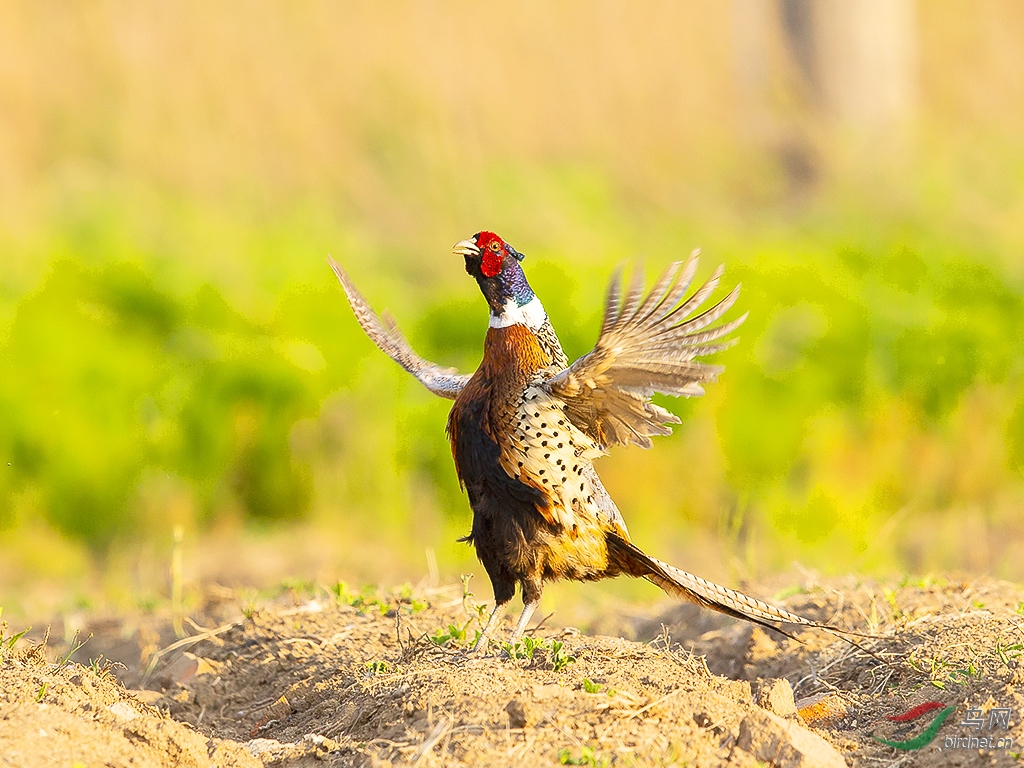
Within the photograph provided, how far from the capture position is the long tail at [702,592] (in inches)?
161

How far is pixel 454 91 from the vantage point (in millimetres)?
14086

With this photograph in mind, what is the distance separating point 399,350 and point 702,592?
161 centimetres

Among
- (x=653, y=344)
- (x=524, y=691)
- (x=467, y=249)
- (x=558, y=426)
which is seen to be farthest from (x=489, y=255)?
(x=524, y=691)

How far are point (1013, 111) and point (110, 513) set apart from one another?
11.6 meters

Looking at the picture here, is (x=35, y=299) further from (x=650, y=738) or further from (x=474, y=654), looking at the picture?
(x=650, y=738)

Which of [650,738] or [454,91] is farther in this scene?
[454,91]

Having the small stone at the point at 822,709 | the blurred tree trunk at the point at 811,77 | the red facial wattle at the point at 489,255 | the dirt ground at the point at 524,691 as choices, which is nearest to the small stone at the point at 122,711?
the dirt ground at the point at 524,691

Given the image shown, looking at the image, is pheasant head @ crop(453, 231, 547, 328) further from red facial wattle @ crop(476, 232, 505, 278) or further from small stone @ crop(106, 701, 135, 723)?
small stone @ crop(106, 701, 135, 723)

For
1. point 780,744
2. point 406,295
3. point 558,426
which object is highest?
point 406,295

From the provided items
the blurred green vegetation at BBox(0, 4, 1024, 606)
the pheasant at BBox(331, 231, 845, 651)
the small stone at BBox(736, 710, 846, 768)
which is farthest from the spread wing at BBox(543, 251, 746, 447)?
the blurred green vegetation at BBox(0, 4, 1024, 606)

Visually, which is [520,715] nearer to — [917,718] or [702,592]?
[702,592]

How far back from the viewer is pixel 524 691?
3.42 metres

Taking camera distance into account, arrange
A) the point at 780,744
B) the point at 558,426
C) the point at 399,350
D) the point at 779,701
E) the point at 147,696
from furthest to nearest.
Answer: the point at 399,350, the point at 147,696, the point at 558,426, the point at 779,701, the point at 780,744

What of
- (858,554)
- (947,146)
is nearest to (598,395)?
(858,554)
